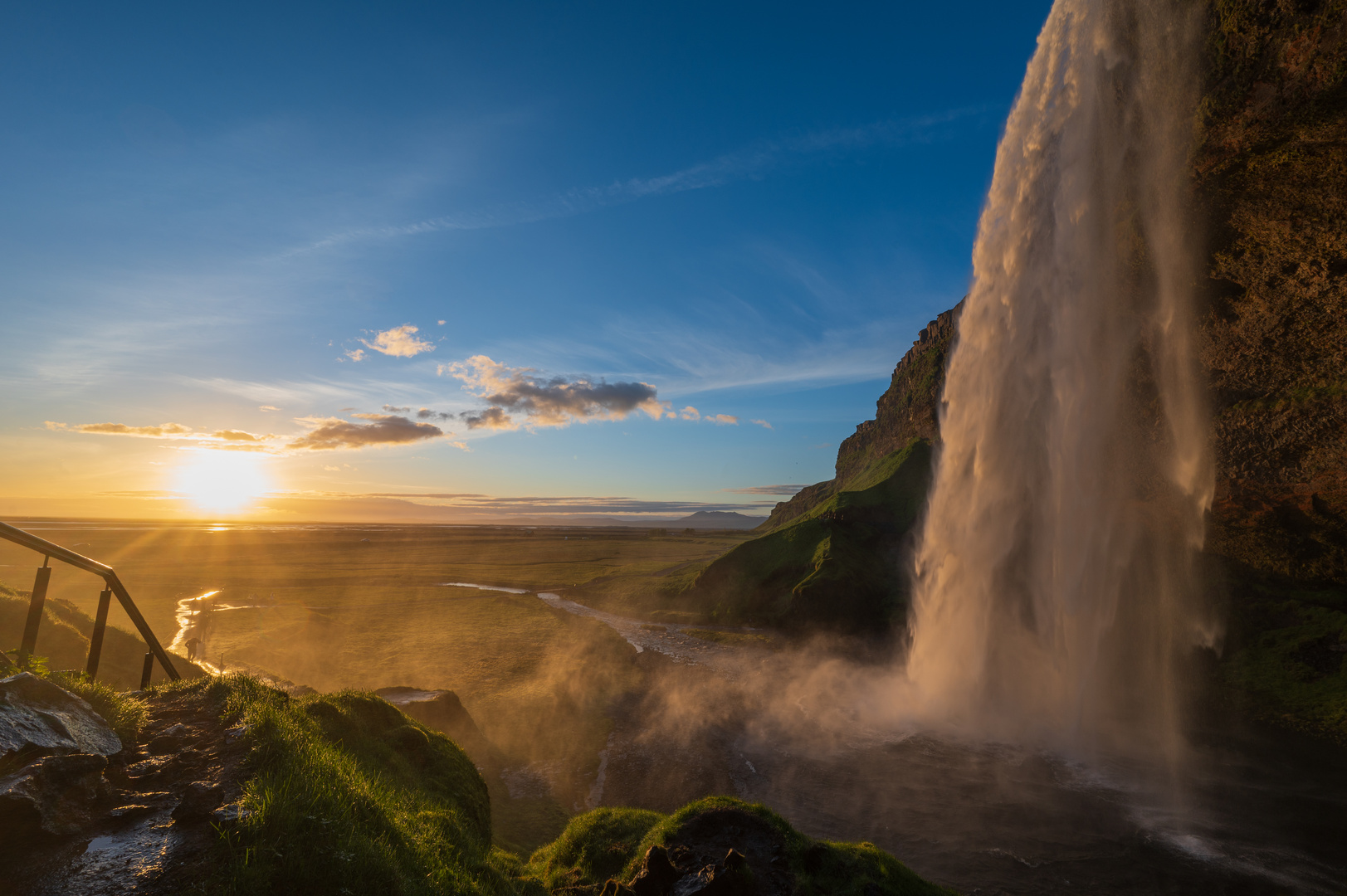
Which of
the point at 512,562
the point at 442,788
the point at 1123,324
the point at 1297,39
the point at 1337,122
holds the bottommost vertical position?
the point at 512,562

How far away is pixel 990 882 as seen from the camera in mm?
13766

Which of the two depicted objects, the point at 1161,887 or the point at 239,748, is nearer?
the point at 239,748

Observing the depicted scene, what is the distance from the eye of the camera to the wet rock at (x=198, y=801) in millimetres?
6332

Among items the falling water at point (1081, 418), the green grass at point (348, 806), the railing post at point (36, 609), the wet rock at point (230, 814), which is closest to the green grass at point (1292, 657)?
the falling water at point (1081, 418)

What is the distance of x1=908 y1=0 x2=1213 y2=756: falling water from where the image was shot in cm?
2598

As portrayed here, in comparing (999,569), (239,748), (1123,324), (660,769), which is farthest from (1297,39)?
(239,748)

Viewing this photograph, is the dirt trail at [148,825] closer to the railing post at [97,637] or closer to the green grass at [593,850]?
the railing post at [97,637]

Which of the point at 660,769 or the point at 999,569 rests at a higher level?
the point at 999,569

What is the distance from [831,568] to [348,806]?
4304 cm

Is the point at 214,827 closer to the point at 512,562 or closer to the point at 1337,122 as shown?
the point at 1337,122

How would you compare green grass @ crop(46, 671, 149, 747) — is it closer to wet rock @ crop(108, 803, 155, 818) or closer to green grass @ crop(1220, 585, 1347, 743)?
wet rock @ crop(108, 803, 155, 818)

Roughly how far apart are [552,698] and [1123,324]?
1356 inches

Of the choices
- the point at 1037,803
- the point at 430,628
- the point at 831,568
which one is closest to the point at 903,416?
the point at 831,568

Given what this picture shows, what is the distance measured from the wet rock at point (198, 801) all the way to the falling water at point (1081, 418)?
26434 millimetres
